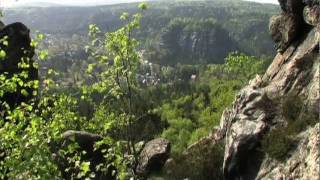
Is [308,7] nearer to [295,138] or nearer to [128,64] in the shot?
[295,138]

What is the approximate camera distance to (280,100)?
33.5m

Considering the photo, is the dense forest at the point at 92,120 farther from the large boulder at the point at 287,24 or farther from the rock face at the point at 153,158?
the large boulder at the point at 287,24

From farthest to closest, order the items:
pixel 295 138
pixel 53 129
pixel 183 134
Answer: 1. pixel 183 134
2. pixel 295 138
3. pixel 53 129

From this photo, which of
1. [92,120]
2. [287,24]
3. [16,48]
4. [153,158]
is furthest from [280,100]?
[16,48]

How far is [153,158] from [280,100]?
26.5 meters

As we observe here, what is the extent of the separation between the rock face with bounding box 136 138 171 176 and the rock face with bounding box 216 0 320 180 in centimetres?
2139

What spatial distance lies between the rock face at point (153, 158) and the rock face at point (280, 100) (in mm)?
21387

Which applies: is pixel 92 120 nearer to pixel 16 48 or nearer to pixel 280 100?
pixel 280 100

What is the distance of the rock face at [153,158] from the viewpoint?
187 feet

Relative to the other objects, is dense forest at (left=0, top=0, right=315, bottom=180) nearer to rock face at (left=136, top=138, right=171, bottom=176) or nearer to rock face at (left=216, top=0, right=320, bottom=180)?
rock face at (left=136, top=138, right=171, bottom=176)

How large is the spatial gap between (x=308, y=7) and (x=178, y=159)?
81.7ft

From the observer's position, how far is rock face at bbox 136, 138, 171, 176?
5700 centimetres

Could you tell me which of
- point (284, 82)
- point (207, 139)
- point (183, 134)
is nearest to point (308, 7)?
point (284, 82)

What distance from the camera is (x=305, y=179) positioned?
70.7ft
